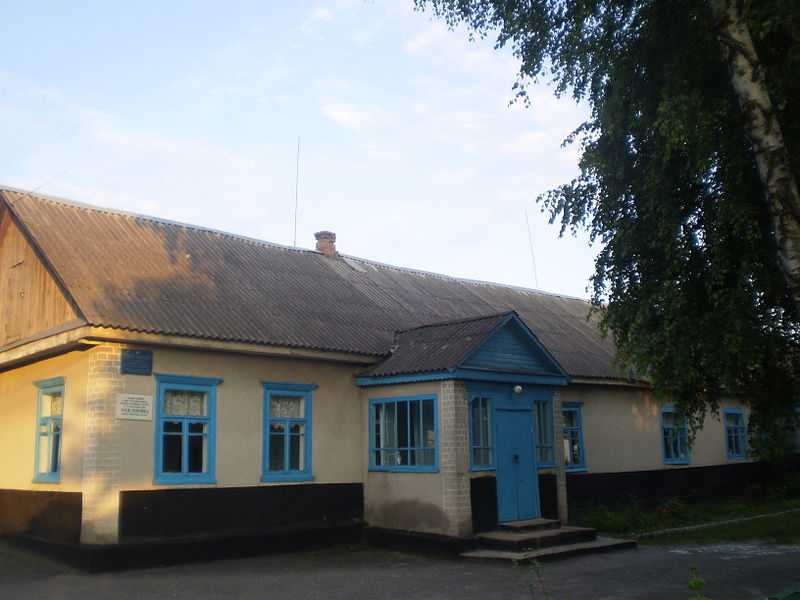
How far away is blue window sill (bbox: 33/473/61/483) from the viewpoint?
12469 millimetres

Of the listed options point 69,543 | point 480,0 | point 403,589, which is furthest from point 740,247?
point 69,543

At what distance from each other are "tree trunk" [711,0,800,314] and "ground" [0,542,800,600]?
398cm

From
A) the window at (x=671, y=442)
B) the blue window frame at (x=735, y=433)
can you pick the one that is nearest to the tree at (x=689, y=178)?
the window at (x=671, y=442)

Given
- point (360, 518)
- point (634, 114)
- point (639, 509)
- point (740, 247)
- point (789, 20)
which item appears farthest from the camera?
point (639, 509)

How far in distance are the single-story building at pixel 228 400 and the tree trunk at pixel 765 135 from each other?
12.5ft

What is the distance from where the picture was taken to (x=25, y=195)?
14.6 m

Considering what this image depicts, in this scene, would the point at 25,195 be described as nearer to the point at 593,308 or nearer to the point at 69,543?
the point at 69,543

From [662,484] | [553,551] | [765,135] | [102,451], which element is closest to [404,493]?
[553,551]

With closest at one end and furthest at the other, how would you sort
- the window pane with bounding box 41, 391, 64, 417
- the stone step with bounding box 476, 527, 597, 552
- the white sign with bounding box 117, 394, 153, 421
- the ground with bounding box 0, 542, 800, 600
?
1. the ground with bounding box 0, 542, 800, 600
2. the white sign with bounding box 117, 394, 153, 421
3. the stone step with bounding box 476, 527, 597, 552
4. the window pane with bounding box 41, 391, 64, 417

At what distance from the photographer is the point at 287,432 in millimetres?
13828

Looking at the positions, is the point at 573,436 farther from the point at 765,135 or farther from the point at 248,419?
the point at 765,135

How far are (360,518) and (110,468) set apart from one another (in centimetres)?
486

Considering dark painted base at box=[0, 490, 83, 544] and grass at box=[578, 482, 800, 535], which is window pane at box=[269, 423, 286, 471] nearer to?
dark painted base at box=[0, 490, 83, 544]

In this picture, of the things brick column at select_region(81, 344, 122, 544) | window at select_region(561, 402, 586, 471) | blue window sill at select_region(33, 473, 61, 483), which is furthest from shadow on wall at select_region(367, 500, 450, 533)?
window at select_region(561, 402, 586, 471)
